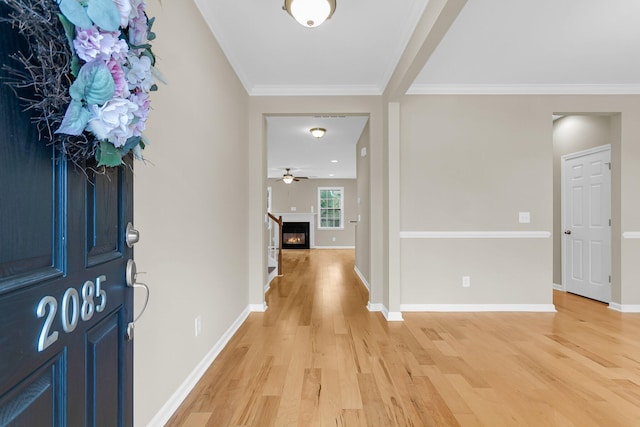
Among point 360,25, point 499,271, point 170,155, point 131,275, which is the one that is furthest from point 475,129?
point 131,275

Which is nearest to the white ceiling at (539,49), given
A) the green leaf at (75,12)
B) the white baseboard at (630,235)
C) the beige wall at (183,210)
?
the white baseboard at (630,235)

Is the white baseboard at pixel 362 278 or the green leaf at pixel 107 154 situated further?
the white baseboard at pixel 362 278

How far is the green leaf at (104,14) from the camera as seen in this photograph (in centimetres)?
61

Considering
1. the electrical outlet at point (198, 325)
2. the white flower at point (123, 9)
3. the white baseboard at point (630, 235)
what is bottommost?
the electrical outlet at point (198, 325)

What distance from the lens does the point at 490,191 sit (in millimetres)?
3443

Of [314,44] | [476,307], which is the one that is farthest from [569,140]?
[314,44]

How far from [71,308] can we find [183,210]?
112cm

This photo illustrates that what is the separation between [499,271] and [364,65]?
2.79 meters

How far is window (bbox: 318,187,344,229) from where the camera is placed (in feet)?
34.8

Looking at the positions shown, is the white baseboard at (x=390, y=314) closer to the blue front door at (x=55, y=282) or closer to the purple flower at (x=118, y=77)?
the blue front door at (x=55, y=282)

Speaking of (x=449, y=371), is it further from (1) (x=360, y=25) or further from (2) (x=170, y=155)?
(1) (x=360, y=25)

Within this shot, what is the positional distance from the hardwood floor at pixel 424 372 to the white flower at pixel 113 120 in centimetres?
159

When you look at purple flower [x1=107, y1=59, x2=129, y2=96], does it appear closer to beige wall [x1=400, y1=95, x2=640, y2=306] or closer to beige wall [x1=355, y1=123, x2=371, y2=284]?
beige wall [x1=400, y1=95, x2=640, y2=306]

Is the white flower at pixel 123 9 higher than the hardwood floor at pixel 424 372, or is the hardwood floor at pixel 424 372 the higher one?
the white flower at pixel 123 9
